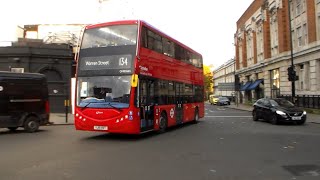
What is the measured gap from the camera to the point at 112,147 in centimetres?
1325

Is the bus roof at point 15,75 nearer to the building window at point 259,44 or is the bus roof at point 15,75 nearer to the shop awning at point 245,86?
the building window at point 259,44

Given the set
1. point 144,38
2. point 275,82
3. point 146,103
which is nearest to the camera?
point 144,38

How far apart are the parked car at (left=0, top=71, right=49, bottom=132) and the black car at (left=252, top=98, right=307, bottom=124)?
40.0 ft

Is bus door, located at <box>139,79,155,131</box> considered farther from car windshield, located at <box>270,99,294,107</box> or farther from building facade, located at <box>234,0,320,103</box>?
building facade, located at <box>234,0,320,103</box>

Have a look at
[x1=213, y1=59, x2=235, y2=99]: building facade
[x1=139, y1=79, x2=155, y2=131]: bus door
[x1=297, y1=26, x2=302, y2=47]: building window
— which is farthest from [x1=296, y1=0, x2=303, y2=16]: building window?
[x1=213, y1=59, x2=235, y2=99]: building facade

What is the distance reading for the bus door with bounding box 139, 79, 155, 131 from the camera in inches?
607

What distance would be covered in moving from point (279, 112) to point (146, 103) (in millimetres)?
9762

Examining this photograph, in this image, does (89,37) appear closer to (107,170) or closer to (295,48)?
(107,170)

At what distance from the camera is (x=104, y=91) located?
1509 cm

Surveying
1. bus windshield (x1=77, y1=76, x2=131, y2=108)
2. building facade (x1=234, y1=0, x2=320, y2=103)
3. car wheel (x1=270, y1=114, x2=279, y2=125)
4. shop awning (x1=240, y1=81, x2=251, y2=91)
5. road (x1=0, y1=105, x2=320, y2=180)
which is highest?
building facade (x1=234, y1=0, x2=320, y2=103)

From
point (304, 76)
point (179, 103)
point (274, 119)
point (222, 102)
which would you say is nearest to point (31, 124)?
point (179, 103)

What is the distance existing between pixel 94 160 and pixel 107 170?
1.49 meters

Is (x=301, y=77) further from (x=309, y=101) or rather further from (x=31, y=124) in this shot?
(x=31, y=124)

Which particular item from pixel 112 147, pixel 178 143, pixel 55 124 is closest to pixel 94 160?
pixel 112 147
